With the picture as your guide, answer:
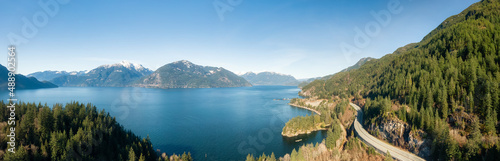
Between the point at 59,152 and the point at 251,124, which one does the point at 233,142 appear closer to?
the point at 251,124

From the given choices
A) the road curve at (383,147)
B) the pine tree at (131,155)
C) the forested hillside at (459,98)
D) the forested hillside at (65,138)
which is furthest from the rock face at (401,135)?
the pine tree at (131,155)

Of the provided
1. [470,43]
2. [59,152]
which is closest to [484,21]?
[470,43]

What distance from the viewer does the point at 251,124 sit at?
91688 millimetres

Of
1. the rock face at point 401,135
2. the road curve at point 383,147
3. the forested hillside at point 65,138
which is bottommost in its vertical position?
the road curve at point 383,147

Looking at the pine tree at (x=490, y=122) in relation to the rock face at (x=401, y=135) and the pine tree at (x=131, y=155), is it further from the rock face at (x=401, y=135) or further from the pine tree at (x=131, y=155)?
the pine tree at (x=131, y=155)

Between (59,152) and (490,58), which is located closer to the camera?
(59,152)

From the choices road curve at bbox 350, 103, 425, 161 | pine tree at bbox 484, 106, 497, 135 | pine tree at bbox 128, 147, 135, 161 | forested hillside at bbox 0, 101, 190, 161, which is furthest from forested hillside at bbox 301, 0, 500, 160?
pine tree at bbox 128, 147, 135, 161

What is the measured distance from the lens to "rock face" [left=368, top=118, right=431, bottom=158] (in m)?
45.2

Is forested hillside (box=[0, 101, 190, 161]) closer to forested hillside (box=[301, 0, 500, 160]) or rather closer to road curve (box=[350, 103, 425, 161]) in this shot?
road curve (box=[350, 103, 425, 161])

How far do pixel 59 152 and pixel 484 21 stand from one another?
144 metres

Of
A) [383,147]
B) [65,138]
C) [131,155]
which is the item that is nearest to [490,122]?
[383,147]

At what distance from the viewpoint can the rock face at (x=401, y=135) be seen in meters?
45.2

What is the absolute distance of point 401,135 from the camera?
5131 cm

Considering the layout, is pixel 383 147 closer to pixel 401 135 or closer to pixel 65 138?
pixel 401 135
